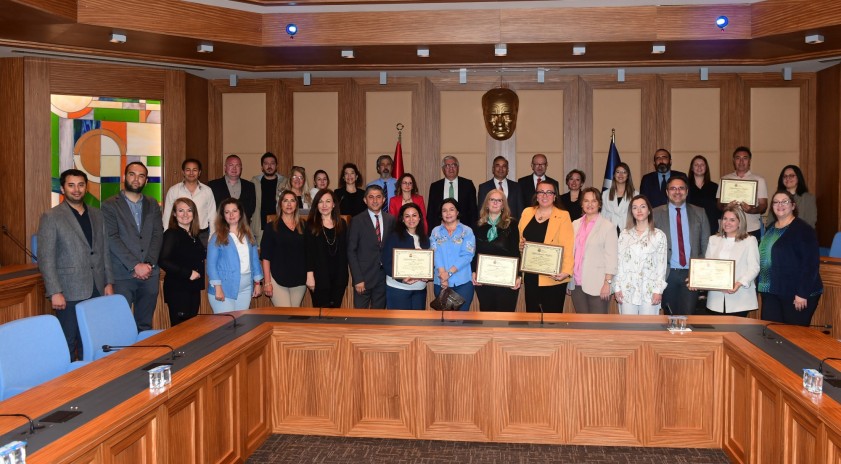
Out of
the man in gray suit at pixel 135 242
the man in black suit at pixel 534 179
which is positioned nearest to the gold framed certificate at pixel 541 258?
the man in black suit at pixel 534 179

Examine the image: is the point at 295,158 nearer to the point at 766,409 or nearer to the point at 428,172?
the point at 428,172

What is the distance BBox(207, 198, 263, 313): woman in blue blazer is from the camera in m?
5.86

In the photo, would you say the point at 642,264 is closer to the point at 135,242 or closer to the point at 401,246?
the point at 401,246

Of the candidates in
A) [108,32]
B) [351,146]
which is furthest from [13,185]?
[351,146]

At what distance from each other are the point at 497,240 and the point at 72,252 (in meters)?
3.31

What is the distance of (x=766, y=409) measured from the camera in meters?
3.91

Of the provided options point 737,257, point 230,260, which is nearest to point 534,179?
point 737,257

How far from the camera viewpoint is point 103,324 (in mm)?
4621

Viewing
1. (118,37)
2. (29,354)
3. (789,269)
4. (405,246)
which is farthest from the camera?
(118,37)

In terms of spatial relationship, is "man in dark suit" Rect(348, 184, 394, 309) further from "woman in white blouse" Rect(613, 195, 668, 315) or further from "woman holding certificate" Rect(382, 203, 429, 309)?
"woman in white blouse" Rect(613, 195, 668, 315)

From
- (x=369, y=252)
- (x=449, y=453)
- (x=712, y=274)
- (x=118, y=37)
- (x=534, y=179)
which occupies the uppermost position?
(x=118, y=37)

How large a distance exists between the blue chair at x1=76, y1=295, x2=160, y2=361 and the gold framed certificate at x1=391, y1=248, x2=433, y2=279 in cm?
185

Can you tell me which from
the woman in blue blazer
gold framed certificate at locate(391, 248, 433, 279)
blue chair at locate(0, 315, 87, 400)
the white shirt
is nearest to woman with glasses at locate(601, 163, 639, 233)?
gold framed certificate at locate(391, 248, 433, 279)

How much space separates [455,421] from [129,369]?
2.05 m
